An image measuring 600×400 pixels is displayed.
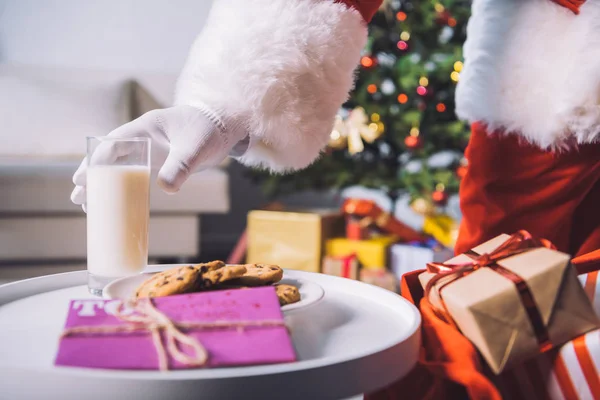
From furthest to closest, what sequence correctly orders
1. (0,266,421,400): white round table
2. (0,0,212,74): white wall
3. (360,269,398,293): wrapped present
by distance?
(0,0,212,74): white wall < (360,269,398,293): wrapped present < (0,266,421,400): white round table

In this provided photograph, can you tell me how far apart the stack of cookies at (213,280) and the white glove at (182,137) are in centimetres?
16

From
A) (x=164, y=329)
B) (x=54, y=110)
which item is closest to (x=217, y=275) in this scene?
(x=164, y=329)

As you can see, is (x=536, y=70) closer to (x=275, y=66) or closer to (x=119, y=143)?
(x=275, y=66)

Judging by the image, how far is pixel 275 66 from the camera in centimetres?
72

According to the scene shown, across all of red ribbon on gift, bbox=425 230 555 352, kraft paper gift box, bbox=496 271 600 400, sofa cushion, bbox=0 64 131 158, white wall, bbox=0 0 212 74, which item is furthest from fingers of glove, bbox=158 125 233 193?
white wall, bbox=0 0 212 74

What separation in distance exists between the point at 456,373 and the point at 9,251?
79.6 inches

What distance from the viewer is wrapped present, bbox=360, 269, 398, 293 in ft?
6.27

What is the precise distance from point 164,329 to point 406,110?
2.12 metres

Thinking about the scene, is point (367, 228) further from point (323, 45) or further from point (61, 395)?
point (61, 395)

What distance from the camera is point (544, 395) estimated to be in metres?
0.56

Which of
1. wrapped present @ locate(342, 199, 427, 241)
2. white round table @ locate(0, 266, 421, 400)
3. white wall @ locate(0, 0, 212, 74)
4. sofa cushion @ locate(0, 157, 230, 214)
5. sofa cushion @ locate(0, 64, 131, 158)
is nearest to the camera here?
white round table @ locate(0, 266, 421, 400)

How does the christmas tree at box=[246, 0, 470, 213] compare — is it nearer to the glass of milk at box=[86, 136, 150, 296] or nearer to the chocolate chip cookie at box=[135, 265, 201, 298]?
the glass of milk at box=[86, 136, 150, 296]

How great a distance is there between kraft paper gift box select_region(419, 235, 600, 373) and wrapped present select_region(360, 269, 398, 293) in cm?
136

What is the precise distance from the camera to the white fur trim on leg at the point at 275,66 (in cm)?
72
